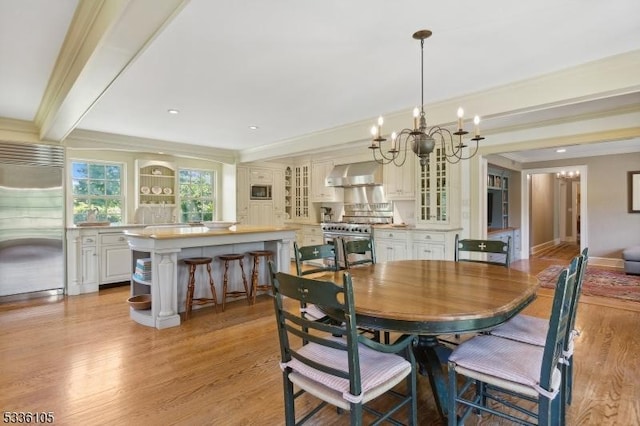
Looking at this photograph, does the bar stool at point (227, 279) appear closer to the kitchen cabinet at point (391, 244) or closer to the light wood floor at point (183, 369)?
the light wood floor at point (183, 369)

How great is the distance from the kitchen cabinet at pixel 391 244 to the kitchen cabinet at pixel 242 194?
2.79 metres

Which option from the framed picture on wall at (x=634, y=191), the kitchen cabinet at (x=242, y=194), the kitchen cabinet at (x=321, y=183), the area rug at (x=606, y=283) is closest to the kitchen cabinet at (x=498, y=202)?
the area rug at (x=606, y=283)

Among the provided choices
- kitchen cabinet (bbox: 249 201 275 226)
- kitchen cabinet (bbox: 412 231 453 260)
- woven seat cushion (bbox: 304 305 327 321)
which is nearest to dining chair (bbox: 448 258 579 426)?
woven seat cushion (bbox: 304 305 327 321)

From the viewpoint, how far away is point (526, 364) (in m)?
1.60

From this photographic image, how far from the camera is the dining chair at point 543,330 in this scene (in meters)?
1.79

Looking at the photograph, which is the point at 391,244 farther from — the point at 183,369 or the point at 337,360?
the point at 337,360

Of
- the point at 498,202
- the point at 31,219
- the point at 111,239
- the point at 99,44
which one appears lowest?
the point at 111,239

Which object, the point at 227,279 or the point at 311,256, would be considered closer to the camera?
the point at 311,256

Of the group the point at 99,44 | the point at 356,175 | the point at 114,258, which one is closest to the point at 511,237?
the point at 356,175

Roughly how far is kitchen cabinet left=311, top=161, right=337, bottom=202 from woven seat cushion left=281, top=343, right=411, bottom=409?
17.7 ft

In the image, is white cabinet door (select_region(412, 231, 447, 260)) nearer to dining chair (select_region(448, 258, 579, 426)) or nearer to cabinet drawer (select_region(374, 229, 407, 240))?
cabinet drawer (select_region(374, 229, 407, 240))

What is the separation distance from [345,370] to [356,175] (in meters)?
5.04

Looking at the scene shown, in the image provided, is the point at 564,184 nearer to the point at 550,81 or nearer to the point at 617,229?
the point at 617,229

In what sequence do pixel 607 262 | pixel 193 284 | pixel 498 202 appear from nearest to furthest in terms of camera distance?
pixel 193 284 < pixel 607 262 < pixel 498 202
